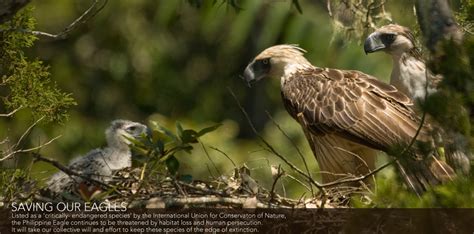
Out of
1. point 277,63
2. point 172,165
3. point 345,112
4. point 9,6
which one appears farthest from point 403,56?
point 9,6

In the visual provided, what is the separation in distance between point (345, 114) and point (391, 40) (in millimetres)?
763

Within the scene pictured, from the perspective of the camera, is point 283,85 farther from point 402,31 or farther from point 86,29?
point 86,29

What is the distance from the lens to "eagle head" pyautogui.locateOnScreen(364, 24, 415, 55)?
8.38 metres

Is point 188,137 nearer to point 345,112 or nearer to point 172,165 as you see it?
point 172,165

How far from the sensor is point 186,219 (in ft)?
20.5

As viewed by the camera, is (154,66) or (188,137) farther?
(154,66)

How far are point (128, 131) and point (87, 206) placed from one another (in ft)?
6.82

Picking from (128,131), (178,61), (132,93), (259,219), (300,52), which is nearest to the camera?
(259,219)

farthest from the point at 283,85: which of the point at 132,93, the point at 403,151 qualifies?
the point at 132,93

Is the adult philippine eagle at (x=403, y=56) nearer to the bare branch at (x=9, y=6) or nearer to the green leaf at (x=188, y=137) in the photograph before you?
the green leaf at (x=188, y=137)

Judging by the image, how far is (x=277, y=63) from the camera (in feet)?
28.9

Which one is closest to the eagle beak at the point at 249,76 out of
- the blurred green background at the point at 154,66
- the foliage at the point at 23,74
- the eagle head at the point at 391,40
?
the eagle head at the point at 391,40

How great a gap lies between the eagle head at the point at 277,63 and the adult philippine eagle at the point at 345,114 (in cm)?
1

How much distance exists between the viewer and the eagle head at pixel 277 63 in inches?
345
